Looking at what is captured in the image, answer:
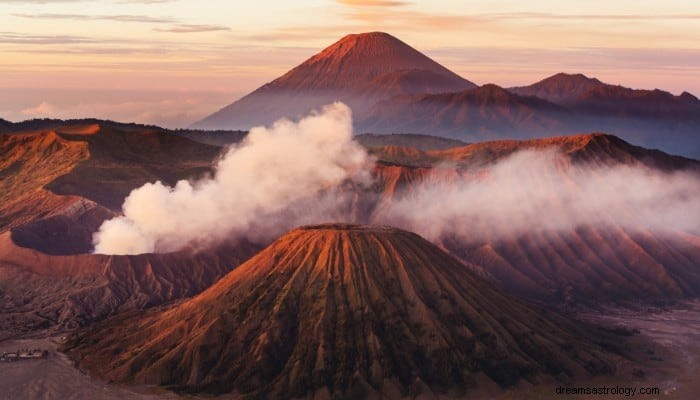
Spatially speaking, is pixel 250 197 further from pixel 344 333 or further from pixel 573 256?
pixel 344 333

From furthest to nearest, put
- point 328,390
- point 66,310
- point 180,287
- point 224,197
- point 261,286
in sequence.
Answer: point 224,197
point 180,287
point 66,310
point 261,286
point 328,390

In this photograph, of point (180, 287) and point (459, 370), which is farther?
point (180, 287)

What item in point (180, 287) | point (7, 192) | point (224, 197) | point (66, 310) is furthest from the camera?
point (7, 192)

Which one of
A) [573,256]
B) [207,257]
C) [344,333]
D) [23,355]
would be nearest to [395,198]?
[573,256]

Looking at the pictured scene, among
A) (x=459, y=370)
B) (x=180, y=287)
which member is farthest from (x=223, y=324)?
(x=180, y=287)

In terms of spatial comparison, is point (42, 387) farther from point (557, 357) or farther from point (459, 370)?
point (557, 357)

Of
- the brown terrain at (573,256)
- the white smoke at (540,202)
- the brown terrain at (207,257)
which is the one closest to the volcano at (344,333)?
the brown terrain at (207,257)
